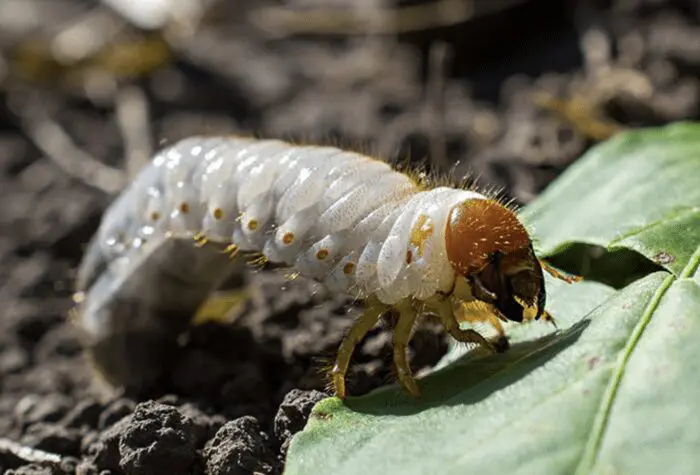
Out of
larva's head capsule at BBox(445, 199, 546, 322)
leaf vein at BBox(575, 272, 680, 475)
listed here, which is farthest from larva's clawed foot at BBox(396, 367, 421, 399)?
leaf vein at BBox(575, 272, 680, 475)

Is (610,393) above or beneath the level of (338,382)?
above

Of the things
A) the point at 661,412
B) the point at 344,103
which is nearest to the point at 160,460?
the point at 661,412

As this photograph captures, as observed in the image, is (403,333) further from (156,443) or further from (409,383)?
(156,443)

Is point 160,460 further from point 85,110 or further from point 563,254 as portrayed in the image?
point 85,110

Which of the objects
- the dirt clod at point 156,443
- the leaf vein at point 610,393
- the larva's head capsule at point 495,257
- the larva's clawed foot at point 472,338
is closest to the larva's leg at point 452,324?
the larva's clawed foot at point 472,338

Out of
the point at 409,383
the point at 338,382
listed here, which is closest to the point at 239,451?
the point at 338,382

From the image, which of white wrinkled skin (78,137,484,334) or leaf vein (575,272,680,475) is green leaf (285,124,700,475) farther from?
white wrinkled skin (78,137,484,334)
